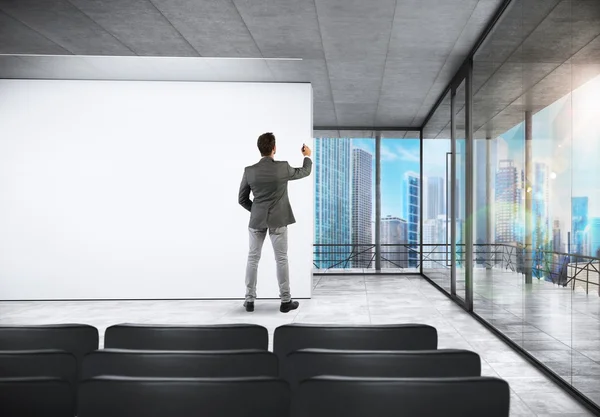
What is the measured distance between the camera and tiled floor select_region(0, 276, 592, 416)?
334 centimetres

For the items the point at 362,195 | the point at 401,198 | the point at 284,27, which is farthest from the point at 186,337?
the point at 401,198

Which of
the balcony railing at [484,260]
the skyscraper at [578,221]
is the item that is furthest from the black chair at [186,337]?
the skyscraper at [578,221]

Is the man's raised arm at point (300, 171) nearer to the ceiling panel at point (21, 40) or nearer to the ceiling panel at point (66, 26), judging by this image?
the ceiling panel at point (66, 26)

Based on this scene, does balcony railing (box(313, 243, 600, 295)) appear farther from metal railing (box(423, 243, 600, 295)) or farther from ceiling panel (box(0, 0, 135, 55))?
ceiling panel (box(0, 0, 135, 55))

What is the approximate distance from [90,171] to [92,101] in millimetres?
958

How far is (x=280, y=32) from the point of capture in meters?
5.08

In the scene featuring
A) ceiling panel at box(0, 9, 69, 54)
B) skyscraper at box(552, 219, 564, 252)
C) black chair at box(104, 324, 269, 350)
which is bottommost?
black chair at box(104, 324, 269, 350)

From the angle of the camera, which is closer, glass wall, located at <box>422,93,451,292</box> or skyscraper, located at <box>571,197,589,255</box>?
skyscraper, located at <box>571,197,589,255</box>

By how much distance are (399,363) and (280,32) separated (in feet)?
13.9

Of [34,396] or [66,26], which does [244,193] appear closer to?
[66,26]


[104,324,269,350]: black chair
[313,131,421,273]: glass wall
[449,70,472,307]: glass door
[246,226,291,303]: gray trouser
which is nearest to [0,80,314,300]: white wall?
[246,226,291,303]: gray trouser

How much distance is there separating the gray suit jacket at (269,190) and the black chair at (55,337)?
351 centimetres

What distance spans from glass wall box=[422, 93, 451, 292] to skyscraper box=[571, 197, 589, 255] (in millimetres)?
4503

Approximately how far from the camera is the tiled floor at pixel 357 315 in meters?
3.34
